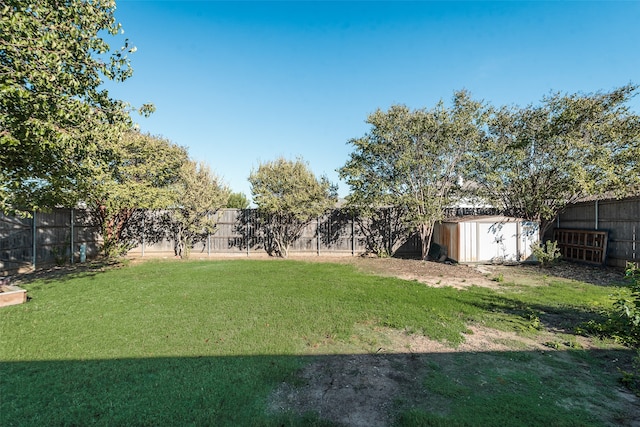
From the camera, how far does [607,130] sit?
9320 mm

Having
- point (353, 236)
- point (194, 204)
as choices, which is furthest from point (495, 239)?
point (194, 204)

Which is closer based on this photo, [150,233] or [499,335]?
[499,335]

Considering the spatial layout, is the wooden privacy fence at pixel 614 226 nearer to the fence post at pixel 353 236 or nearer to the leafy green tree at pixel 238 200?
the fence post at pixel 353 236

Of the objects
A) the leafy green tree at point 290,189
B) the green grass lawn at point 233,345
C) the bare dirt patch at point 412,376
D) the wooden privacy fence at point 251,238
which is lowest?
the bare dirt patch at point 412,376

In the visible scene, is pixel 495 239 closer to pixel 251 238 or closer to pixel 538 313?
pixel 538 313

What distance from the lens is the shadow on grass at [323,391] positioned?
7.74 ft

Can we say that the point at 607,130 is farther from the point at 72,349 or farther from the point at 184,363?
the point at 72,349

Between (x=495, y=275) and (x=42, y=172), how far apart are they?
1186 centimetres

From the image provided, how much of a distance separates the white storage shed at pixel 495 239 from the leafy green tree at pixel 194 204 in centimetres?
981

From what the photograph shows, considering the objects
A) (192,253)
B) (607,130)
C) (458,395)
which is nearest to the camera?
(458,395)

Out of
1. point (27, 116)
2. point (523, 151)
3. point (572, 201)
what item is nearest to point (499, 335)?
point (27, 116)

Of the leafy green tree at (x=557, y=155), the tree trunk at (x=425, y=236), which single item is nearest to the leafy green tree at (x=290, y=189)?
the tree trunk at (x=425, y=236)

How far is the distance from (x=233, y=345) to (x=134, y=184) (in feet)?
29.0

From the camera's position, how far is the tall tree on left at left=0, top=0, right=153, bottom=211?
161 inches
